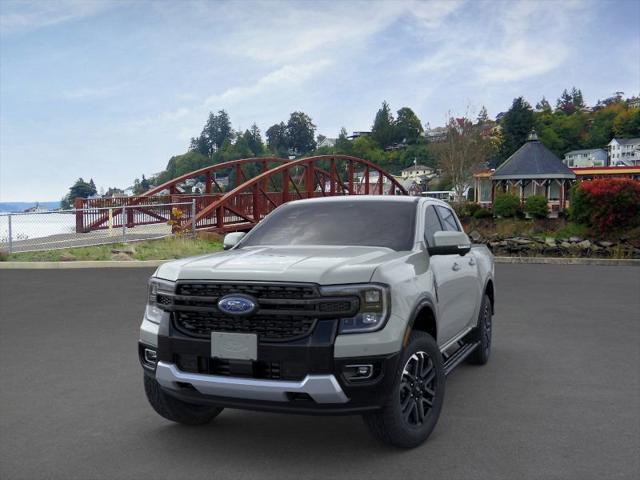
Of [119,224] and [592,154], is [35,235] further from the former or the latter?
[592,154]

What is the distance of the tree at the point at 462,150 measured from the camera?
256 feet

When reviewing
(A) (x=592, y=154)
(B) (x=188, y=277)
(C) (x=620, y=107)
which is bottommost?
(B) (x=188, y=277)

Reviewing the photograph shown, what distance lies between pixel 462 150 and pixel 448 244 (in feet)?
252

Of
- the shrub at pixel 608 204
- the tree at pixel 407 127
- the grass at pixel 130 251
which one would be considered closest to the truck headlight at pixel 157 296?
the grass at pixel 130 251

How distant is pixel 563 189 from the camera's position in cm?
5075

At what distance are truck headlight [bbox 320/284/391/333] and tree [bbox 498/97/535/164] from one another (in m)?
106

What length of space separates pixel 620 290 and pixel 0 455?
11.6 m

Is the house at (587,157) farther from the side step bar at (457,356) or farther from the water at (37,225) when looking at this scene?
the side step bar at (457,356)

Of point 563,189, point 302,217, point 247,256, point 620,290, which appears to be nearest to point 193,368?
point 247,256

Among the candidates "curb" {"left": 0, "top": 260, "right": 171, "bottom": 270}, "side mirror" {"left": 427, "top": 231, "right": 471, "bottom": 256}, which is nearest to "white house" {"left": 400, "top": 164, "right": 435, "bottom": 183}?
"curb" {"left": 0, "top": 260, "right": 171, "bottom": 270}

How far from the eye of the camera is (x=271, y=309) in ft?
12.4

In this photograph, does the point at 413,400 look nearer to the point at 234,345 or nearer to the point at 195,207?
the point at 234,345

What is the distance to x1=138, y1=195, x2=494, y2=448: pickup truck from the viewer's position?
3742 mm

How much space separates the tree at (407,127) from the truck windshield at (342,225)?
185393mm
